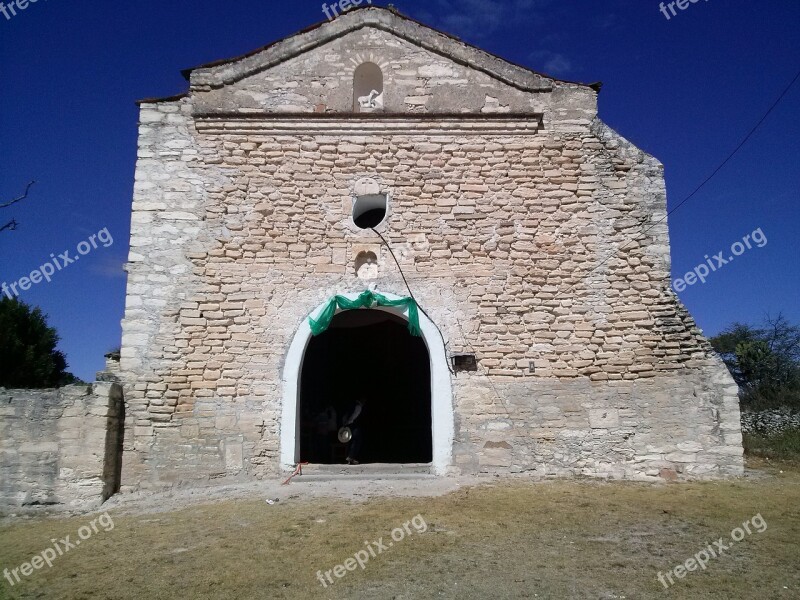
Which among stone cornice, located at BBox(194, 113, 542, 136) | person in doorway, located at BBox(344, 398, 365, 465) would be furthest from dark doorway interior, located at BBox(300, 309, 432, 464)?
stone cornice, located at BBox(194, 113, 542, 136)

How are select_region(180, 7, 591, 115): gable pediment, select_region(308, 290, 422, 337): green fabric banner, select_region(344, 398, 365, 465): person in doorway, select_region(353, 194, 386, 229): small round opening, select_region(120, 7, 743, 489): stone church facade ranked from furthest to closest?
select_region(344, 398, 365, 465): person in doorway → select_region(180, 7, 591, 115): gable pediment → select_region(353, 194, 386, 229): small round opening → select_region(308, 290, 422, 337): green fabric banner → select_region(120, 7, 743, 489): stone church facade

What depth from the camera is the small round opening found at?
29.3 feet

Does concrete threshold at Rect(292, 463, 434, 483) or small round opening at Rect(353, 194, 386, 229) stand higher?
small round opening at Rect(353, 194, 386, 229)

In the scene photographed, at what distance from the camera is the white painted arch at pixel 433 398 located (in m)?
8.06

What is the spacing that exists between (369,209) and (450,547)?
19.0 ft

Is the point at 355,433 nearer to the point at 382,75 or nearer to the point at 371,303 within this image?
the point at 371,303

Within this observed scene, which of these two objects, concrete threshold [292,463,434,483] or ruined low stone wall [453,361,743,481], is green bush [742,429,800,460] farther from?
concrete threshold [292,463,434,483]

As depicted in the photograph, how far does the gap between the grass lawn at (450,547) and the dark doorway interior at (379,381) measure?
15.4ft

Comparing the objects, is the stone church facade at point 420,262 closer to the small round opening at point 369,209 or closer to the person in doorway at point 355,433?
the small round opening at point 369,209

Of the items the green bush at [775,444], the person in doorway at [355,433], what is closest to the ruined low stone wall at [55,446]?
the person in doorway at [355,433]

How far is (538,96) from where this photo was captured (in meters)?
9.27

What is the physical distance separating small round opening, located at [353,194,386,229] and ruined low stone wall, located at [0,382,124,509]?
458 cm

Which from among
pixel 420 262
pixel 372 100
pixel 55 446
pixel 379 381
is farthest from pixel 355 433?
pixel 372 100

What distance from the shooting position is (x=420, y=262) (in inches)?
341
